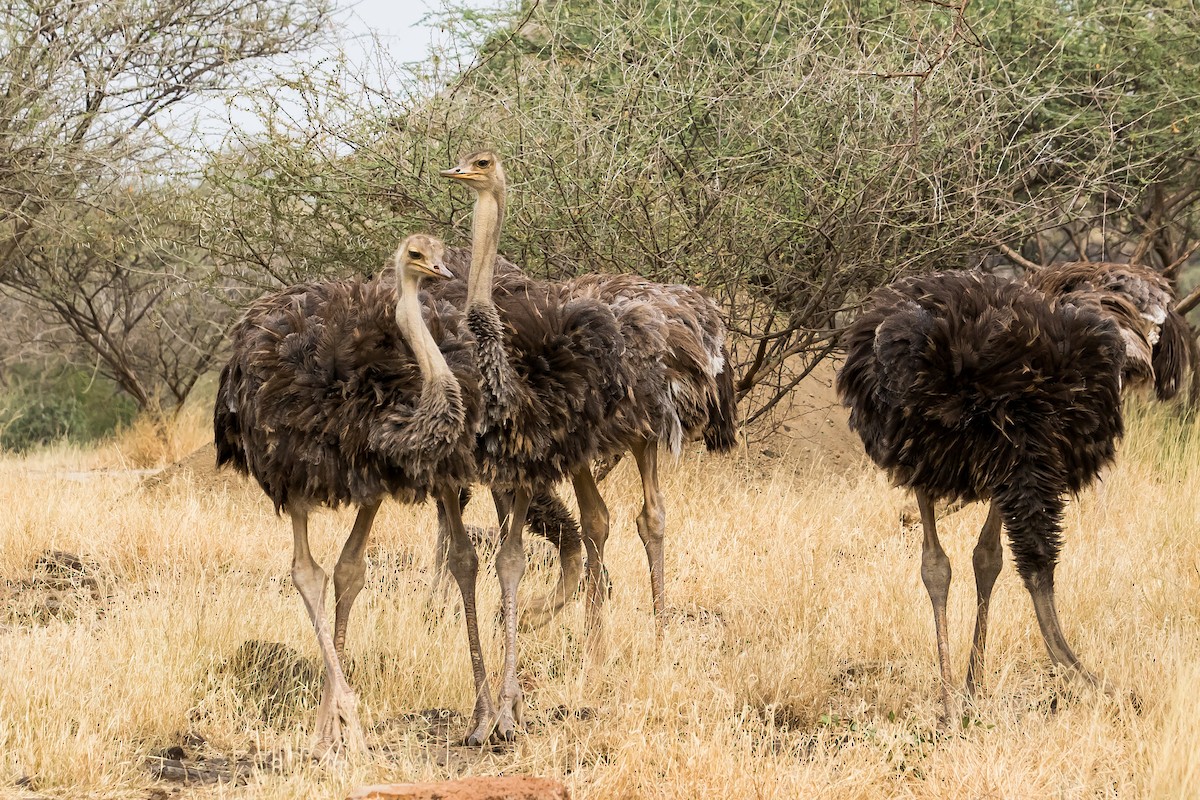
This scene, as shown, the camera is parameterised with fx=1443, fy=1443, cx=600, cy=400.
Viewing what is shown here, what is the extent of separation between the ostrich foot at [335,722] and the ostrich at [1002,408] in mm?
1801

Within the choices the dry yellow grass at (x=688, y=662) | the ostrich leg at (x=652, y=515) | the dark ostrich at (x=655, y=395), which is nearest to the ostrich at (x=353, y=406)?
the dry yellow grass at (x=688, y=662)

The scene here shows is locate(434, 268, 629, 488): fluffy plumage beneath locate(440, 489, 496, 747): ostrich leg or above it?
above

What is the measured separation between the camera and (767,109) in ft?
25.1

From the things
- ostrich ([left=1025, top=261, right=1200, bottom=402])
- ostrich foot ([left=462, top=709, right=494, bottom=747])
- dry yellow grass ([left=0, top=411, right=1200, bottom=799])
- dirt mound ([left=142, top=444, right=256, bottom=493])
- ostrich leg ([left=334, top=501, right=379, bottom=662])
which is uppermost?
→ ostrich ([left=1025, top=261, right=1200, bottom=402])

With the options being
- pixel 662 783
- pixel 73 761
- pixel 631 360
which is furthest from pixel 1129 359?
pixel 73 761

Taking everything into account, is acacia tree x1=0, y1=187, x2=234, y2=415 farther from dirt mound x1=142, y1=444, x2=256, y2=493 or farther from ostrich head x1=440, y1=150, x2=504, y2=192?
ostrich head x1=440, y1=150, x2=504, y2=192

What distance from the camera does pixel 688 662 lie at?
15.9ft

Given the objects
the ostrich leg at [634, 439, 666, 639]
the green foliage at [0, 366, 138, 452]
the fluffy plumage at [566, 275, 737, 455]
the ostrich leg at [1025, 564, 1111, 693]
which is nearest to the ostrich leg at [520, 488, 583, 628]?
the ostrich leg at [634, 439, 666, 639]

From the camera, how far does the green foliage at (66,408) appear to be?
1755cm

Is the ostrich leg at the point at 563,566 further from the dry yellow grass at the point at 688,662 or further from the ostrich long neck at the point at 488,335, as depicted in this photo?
the ostrich long neck at the point at 488,335

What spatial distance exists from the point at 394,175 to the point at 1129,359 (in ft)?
14.3

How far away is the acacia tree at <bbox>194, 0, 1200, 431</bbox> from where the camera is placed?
24.8 ft

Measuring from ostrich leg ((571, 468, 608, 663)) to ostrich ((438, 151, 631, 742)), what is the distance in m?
0.54

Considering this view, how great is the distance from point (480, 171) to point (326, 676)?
1.64m
